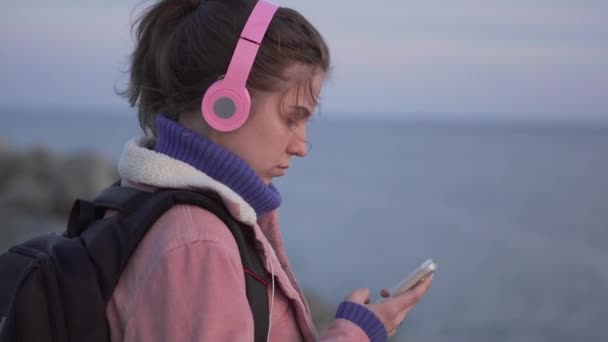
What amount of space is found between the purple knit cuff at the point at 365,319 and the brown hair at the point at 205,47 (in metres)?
0.58

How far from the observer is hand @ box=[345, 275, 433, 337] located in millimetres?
2002

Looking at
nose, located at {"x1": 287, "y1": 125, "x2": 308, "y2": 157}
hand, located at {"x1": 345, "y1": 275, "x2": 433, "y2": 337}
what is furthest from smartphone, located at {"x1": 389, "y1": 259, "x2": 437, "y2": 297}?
nose, located at {"x1": 287, "y1": 125, "x2": 308, "y2": 157}

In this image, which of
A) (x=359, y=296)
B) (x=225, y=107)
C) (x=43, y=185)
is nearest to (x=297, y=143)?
(x=225, y=107)

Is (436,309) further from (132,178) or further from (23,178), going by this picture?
(132,178)

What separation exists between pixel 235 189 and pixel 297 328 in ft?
1.21

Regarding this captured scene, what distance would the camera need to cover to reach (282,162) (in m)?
1.95

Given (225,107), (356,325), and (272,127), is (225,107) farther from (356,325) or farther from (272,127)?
(356,325)

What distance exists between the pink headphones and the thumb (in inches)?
20.9

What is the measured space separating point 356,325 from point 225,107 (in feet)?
2.02

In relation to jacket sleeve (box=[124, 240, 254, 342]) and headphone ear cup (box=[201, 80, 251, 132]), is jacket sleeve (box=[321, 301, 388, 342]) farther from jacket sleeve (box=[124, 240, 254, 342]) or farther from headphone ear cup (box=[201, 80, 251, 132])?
headphone ear cup (box=[201, 80, 251, 132])

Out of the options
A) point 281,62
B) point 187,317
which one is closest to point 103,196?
point 187,317

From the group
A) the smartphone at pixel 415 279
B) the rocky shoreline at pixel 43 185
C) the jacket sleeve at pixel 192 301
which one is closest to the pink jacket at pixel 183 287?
the jacket sleeve at pixel 192 301

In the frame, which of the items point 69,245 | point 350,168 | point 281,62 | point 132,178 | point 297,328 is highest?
point 281,62

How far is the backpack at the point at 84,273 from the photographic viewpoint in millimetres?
1591
